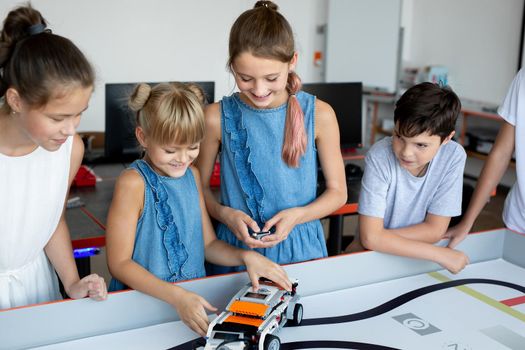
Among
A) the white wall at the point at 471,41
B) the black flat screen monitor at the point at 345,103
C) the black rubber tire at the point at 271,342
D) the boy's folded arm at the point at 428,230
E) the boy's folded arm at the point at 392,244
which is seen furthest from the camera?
the white wall at the point at 471,41

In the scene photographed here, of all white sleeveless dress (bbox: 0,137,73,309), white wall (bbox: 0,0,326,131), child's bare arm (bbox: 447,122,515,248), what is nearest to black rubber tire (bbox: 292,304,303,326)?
white sleeveless dress (bbox: 0,137,73,309)

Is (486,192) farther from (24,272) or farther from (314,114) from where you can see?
(24,272)

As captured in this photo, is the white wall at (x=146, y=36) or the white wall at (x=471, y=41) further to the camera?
the white wall at (x=471, y=41)

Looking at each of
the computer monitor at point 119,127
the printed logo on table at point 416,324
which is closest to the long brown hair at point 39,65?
the printed logo on table at point 416,324

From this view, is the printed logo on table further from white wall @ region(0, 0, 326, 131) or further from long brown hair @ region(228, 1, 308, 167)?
white wall @ region(0, 0, 326, 131)

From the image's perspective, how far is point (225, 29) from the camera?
548 cm

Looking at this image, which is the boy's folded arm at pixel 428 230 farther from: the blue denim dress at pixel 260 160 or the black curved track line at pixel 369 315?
the blue denim dress at pixel 260 160

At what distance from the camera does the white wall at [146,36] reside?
4.91 meters

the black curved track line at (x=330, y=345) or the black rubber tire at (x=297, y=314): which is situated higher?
the black rubber tire at (x=297, y=314)

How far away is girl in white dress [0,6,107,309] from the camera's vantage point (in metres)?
1.15

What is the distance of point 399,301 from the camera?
1447 millimetres

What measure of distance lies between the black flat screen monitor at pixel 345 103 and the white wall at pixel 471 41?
8.18ft

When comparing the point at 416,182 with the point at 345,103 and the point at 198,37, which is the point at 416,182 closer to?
the point at 345,103

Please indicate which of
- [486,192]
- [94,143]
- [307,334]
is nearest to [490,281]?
[486,192]
